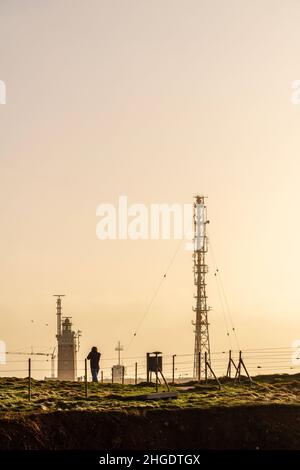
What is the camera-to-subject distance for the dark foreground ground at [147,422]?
33.7 metres

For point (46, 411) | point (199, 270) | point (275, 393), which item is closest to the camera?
point (46, 411)

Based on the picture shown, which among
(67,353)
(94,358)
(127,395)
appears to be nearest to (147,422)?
(127,395)

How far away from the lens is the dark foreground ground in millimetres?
33719

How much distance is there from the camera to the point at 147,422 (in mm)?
35375

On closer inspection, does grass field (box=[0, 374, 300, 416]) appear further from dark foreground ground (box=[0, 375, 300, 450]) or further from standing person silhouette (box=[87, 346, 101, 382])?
standing person silhouette (box=[87, 346, 101, 382])

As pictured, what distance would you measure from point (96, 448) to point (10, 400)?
18.2 feet

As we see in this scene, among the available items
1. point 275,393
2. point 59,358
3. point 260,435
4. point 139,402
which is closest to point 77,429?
point 139,402

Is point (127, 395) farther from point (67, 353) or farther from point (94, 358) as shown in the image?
point (67, 353)

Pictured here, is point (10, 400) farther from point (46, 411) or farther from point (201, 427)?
point (201, 427)

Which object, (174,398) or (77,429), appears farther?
(174,398)

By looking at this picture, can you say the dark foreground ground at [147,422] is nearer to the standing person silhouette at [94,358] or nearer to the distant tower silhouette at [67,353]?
the standing person silhouette at [94,358]

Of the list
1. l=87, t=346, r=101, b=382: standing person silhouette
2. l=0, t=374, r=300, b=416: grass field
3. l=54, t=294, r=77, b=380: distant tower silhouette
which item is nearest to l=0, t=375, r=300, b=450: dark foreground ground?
l=0, t=374, r=300, b=416: grass field
